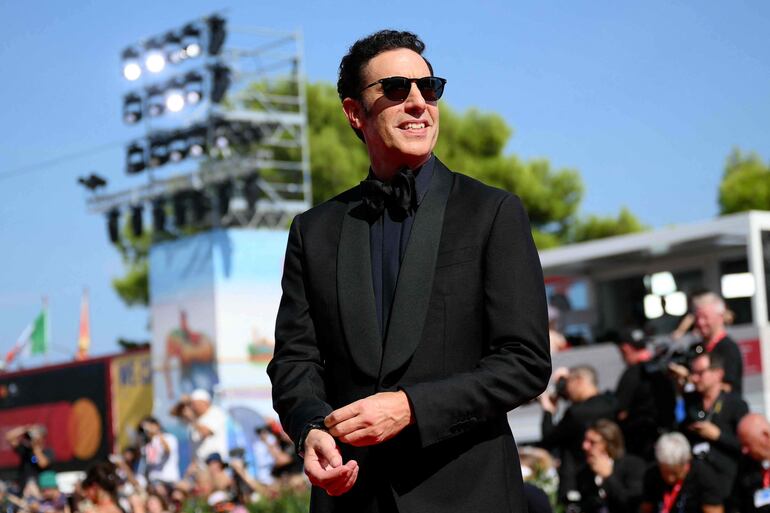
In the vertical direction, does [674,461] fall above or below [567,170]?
below

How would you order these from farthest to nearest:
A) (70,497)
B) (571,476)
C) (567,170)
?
(567,170)
(70,497)
(571,476)

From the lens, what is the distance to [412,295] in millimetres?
2750

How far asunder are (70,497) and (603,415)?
597 cm

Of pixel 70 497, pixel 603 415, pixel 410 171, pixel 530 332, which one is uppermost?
pixel 410 171

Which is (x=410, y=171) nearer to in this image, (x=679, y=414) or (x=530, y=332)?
(x=530, y=332)

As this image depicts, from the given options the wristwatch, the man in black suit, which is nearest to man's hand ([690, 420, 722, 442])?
the man in black suit

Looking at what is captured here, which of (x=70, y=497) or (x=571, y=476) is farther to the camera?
(x=70, y=497)

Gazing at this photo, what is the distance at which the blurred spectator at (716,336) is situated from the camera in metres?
8.48

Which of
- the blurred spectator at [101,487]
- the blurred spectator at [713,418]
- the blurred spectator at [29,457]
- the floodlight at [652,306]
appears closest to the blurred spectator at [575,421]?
the blurred spectator at [713,418]

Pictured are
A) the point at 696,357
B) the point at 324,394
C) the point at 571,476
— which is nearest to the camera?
the point at 324,394

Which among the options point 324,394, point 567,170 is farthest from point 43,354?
point 324,394

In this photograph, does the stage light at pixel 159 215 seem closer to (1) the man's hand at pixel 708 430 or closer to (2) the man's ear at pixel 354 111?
(1) the man's hand at pixel 708 430

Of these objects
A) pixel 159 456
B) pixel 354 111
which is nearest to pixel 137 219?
pixel 159 456

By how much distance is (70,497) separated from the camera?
1264cm
